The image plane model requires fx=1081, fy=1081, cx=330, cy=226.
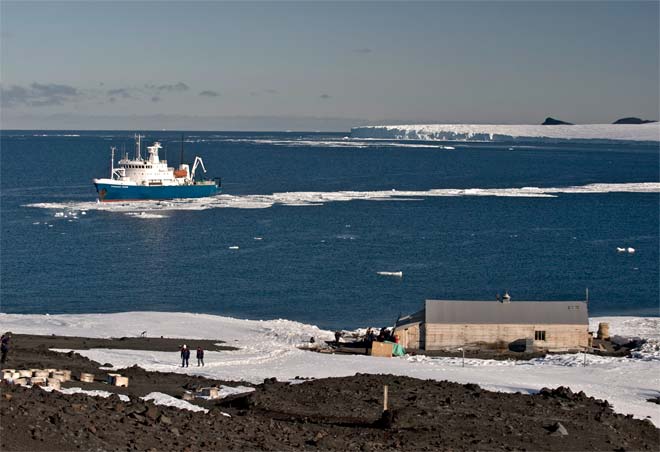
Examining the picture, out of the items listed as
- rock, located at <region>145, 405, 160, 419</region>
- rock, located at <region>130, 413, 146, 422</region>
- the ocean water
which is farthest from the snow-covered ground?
rock, located at <region>130, 413, 146, 422</region>

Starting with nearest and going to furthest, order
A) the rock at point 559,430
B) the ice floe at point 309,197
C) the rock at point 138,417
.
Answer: the rock at point 138,417 → the rock at point 559,430 → the ice floe at point 309,197

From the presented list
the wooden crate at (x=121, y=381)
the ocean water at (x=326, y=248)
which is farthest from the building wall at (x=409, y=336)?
the wooden crate at (x=121, y=381)

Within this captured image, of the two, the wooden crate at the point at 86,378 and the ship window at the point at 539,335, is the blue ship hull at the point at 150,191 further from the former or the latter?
the wooden crate at the point at 86,378

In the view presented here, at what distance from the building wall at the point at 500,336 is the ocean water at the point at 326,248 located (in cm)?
663

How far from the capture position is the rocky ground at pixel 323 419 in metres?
15.8

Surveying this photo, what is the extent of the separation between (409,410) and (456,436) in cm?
177

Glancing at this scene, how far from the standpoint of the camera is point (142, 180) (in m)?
90.2

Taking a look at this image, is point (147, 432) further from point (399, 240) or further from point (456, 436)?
point (399, 240)

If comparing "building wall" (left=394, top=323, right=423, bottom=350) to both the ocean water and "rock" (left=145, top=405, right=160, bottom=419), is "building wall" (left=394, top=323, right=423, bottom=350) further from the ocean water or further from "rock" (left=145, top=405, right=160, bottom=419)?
"rock" (left=145, top=405, right=160, bottom=419)

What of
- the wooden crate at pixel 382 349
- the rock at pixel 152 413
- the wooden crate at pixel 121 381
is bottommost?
the wooden crate at pixel 382 349

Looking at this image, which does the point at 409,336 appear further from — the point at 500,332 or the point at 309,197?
the point at 309,197

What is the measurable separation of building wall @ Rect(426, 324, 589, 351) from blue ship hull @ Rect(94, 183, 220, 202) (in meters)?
58.7

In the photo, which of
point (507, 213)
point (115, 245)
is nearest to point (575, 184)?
point (507, 213)

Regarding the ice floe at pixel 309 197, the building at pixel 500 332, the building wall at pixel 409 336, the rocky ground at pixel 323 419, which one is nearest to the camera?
the rocky ground at pixel 323 419
